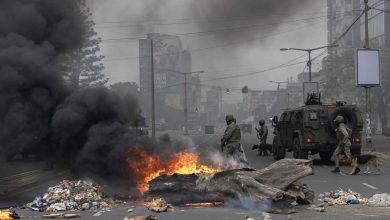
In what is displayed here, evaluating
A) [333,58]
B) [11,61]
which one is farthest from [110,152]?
[333,58]

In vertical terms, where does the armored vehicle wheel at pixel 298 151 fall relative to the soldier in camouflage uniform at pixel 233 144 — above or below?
below

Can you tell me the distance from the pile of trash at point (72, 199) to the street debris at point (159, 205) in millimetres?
789

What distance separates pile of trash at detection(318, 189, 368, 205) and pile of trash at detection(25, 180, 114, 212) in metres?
4.16

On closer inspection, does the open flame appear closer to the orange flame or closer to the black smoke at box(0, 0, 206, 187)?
the black smoke at box(0, 0, 206, 187)

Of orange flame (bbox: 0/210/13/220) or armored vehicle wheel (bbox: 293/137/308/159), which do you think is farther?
armored vehicle wheel (bbox: 293/137/308/159)

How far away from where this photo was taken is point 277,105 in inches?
4491

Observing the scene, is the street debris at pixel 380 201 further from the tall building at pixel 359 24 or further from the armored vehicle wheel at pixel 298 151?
the tall building at pixel 359 24

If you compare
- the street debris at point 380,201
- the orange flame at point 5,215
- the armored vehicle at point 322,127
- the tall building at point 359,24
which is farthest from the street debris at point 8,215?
the tall building at point 359,24

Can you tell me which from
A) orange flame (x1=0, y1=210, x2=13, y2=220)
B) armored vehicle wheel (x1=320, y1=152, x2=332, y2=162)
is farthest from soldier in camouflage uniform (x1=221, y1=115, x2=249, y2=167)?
armored vehicle wheel (x1=320, y1=152, x2=332, y2=162)

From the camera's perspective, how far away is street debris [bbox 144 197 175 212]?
9180mm

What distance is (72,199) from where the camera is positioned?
9.84 m

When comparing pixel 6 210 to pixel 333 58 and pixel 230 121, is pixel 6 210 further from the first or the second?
pixel 333 58

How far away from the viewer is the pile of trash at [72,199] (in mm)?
9547

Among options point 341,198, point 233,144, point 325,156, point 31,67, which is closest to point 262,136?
point 325,156
